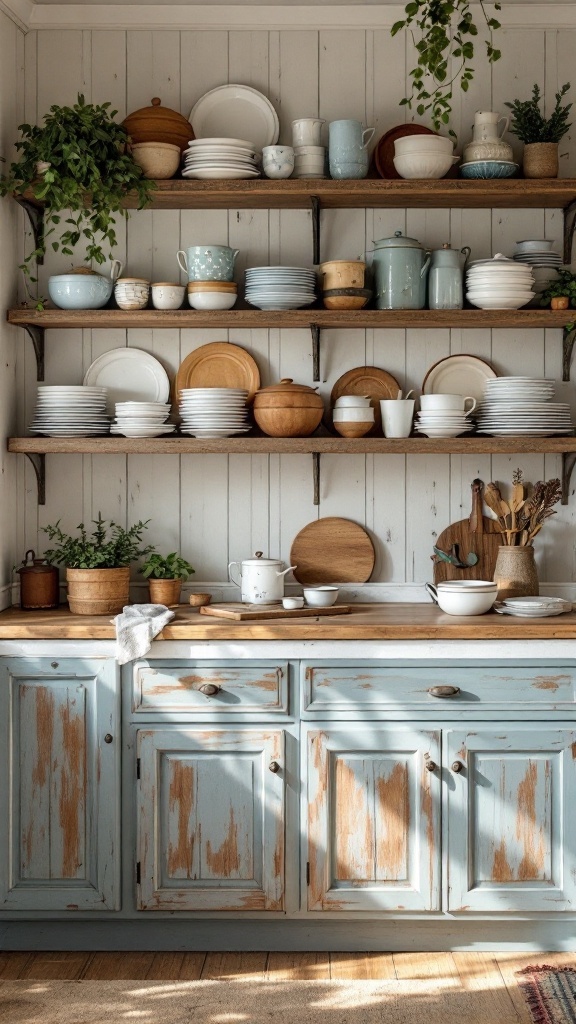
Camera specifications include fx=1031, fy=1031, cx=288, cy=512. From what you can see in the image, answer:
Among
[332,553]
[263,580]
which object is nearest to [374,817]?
[263,580]

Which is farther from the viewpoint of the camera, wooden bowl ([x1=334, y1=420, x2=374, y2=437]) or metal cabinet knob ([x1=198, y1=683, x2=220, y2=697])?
wooden bowl ([x1=334, y1=420, x2=374, y2=437])

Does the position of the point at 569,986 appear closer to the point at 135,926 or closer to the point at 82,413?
the point at 135,926

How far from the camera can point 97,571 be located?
316 centimetres

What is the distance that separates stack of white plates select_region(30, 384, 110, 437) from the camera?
3271 millimetres

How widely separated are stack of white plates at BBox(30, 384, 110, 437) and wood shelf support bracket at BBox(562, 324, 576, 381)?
1537 millimetres

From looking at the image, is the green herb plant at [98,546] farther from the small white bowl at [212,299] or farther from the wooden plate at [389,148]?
the wooden plate at [389,148]

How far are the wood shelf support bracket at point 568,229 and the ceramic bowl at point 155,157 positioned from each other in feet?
4.20

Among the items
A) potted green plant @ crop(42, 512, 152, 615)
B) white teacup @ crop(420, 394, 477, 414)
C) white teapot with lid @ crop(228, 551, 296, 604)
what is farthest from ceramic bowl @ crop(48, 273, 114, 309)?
white teacup @ crop(420, 394, 477, 414)

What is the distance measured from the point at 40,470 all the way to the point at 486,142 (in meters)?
1.78

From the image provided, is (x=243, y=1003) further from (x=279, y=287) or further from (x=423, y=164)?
(x=423, y=164)

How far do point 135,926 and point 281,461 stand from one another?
4.95ft

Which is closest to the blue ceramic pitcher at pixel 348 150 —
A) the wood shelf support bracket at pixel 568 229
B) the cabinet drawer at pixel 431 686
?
the wood shelf support bracket at pixel 568 229

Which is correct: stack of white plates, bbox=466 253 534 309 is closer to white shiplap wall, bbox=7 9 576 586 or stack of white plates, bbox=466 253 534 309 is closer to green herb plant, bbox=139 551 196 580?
white shiplap wall, bbox=7 9 576 586

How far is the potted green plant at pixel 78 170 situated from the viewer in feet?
10.2
